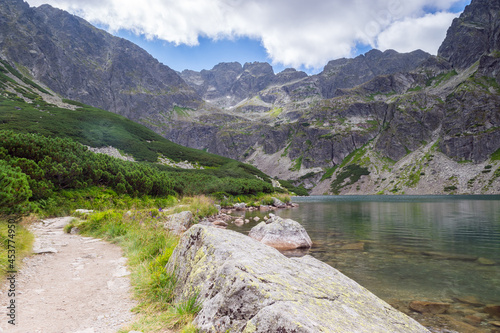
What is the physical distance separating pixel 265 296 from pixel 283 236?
16.3 meters

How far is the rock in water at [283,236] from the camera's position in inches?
725

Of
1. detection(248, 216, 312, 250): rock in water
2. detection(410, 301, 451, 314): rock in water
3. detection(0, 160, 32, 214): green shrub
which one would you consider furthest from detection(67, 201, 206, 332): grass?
detection(248, 216, 312, 250): rock in water

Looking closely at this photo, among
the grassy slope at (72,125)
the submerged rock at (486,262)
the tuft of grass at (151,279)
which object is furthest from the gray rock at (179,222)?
the grassy slope at (72,125)

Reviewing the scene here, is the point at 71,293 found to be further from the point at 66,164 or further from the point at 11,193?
the point at 66,164

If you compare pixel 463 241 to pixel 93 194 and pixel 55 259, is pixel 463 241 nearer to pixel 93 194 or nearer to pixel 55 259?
pixel 55 259

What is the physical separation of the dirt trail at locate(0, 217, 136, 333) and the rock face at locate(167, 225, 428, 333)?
1.57 m

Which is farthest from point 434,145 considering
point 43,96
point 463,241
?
point 43,96

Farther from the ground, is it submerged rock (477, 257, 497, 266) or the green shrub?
the green shrub

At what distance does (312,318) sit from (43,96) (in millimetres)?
210925

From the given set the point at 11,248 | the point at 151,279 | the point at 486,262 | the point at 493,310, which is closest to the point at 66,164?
the point at 11,248

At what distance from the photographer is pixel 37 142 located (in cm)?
2444

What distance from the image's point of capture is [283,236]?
18.9 meters

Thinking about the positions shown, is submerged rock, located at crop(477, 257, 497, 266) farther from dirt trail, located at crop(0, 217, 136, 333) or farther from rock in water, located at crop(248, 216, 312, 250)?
dirt trail, located at crop(0, 217, 136, 333)

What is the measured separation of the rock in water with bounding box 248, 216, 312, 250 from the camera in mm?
18422
